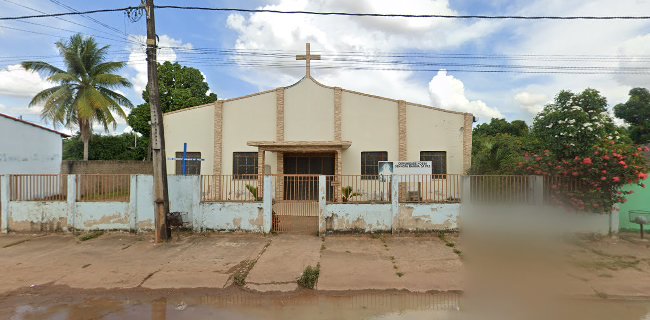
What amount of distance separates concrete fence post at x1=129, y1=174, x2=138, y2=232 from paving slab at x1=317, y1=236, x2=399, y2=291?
4.73 meters

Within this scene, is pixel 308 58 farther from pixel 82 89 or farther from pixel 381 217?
pixel 82 89

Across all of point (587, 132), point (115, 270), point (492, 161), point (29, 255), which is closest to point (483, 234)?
point (587, 132)

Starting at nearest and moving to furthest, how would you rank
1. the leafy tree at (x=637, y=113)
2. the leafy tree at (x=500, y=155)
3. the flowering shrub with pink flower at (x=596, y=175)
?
the flowering shrub with pink flower at (x=596, y=175)
the leafy tree at (x=500, y=155)
the leafy tree at (x=637, y=113)

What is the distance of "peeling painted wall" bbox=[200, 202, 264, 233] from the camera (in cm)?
862

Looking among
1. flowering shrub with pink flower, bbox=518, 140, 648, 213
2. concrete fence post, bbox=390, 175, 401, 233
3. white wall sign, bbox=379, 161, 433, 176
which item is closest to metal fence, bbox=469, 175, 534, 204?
flowering shrub with pink flower, bbox=518, 140, 648, 213

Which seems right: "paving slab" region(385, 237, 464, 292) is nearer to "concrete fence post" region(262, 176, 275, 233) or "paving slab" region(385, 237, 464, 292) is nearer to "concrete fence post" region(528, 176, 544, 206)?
"concrete fence post" region(528, 176, 544, 206)

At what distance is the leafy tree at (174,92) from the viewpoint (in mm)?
23297

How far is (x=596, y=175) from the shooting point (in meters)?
8.02

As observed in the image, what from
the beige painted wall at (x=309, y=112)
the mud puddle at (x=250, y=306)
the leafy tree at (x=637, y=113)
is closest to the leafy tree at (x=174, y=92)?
the beige painted wall at (x=309, y=112)

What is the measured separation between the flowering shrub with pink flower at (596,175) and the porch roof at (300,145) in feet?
22.0

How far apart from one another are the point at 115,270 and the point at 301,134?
9424mm

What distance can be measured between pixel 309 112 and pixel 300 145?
214 centimetres

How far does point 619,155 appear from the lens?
7.81 m

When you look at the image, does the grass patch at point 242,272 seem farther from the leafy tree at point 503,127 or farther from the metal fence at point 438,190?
the leafy tree at point 503,127
